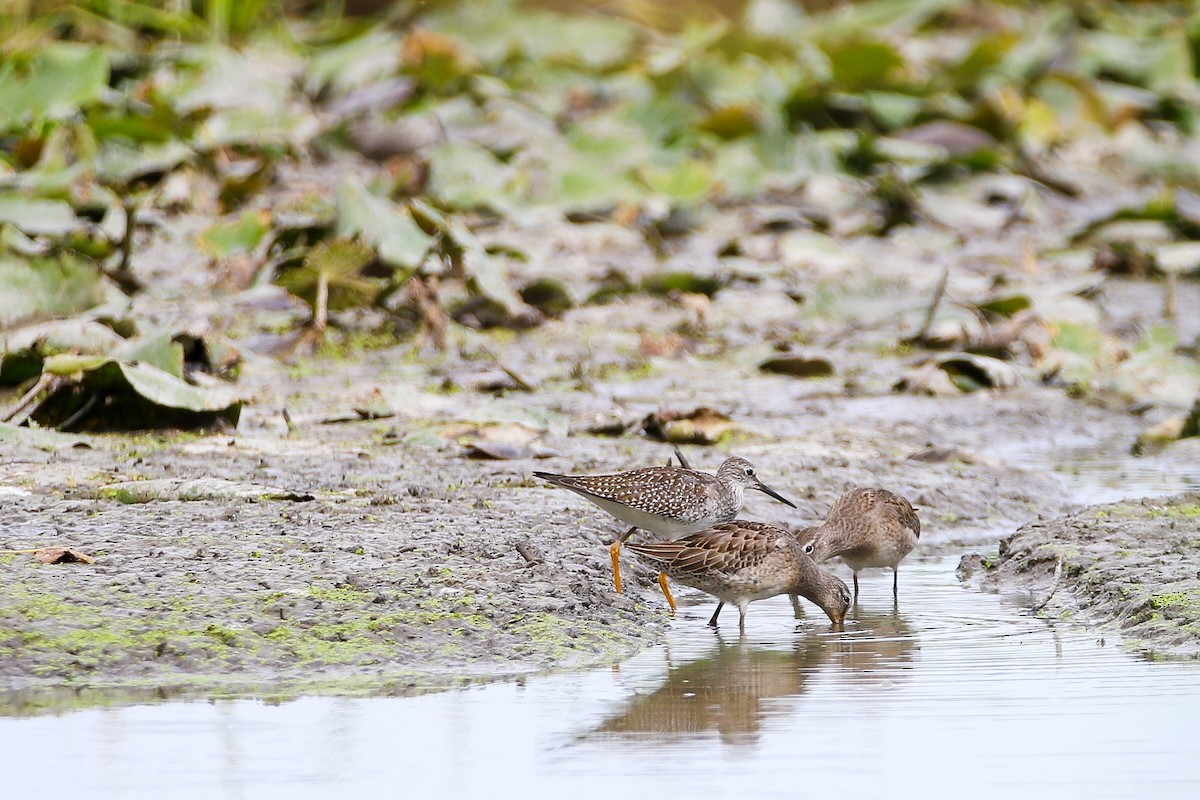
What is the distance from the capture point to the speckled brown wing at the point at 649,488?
5.59 metres

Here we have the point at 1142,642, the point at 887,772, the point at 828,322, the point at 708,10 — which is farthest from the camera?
the point at 708,10

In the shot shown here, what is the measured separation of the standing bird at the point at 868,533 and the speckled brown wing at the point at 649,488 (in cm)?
40

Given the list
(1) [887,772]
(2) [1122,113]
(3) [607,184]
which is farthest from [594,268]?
(1) [887,772]

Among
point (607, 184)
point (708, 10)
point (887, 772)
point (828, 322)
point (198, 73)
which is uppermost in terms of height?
point (708, 10)

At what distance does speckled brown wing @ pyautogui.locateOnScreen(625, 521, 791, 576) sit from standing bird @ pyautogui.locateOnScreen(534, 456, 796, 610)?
0.09 m

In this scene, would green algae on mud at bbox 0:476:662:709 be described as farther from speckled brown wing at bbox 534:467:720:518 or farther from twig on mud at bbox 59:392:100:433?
twig on mud at bbox 59:392:100:433

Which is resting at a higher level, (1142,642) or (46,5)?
(46,5)

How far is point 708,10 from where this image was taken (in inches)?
672

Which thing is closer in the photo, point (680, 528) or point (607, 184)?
point (680, 528)

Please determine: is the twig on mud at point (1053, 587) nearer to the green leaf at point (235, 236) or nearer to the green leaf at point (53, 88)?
the green leaf at point (235, 236)

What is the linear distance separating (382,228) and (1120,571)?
4254 mm

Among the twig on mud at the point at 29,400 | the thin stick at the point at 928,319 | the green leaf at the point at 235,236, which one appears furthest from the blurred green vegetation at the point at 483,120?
the twig on mud at the point at 29,400

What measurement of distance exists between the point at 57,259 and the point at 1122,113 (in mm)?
9375

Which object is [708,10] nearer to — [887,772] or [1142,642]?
[1142,642]
